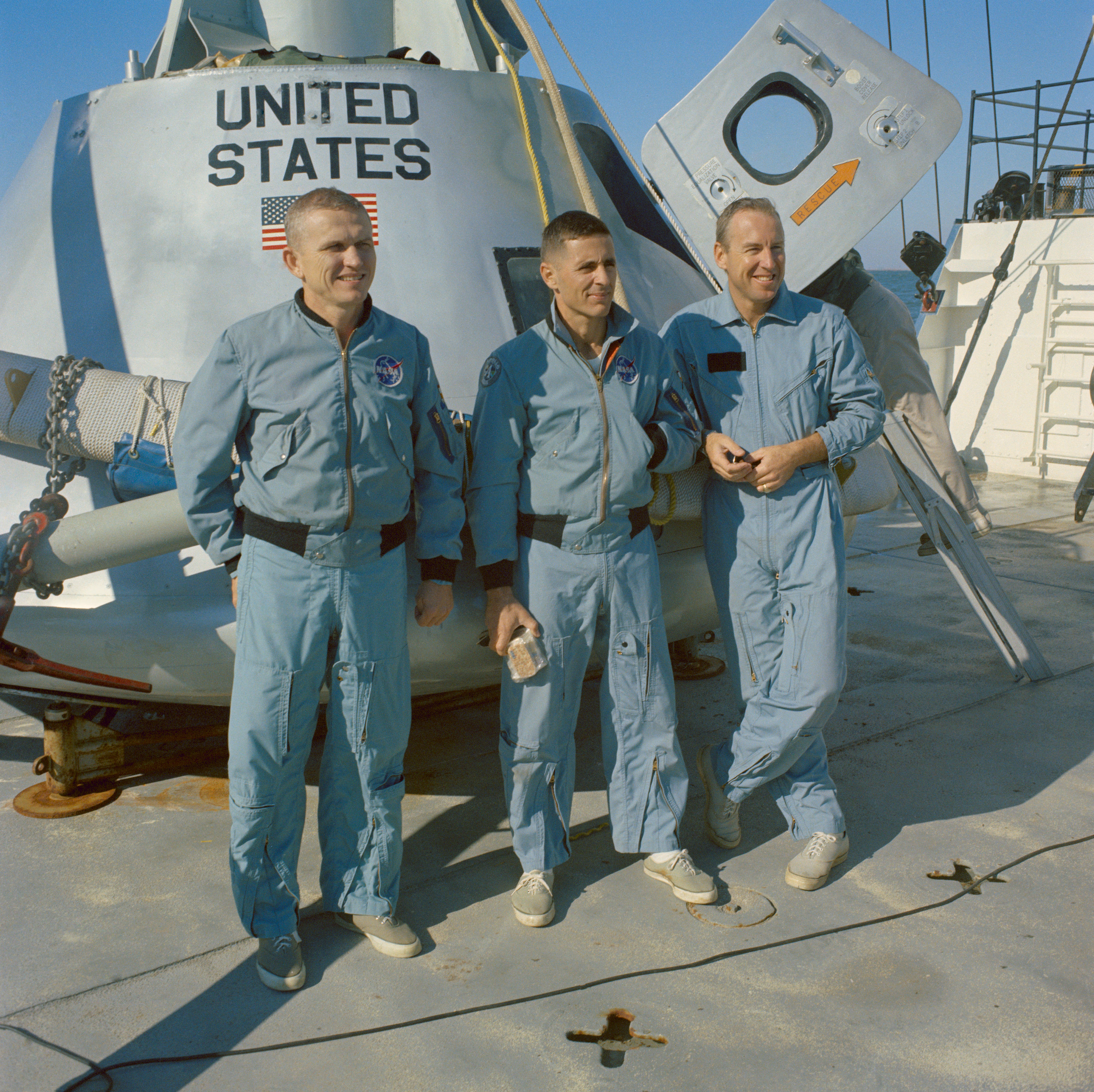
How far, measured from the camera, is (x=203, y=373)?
96.0 inches

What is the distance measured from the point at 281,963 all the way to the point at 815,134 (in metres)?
3.07

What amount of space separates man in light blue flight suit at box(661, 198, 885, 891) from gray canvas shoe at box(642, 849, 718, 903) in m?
0.26

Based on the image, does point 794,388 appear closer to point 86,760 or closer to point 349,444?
point 349,444

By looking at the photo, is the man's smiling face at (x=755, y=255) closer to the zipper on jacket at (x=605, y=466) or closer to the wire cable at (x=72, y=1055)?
the zipper on jacket at (x=605, y=466)

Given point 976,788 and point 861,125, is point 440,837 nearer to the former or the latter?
point 976,788

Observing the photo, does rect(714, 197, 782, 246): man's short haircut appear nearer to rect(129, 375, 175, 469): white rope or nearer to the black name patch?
the black name patch

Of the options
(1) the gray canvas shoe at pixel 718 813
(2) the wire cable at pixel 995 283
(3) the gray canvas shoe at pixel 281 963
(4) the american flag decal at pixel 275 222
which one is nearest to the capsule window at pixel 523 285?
(4) the american flag decal at pixel 275 222

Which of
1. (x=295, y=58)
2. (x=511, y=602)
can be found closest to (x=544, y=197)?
(x=295, y=58)

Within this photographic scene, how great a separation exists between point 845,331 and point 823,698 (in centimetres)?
99

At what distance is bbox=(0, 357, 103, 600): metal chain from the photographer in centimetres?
275

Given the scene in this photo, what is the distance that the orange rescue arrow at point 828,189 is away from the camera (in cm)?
364

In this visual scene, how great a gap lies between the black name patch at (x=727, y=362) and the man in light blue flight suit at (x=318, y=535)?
2.58ft

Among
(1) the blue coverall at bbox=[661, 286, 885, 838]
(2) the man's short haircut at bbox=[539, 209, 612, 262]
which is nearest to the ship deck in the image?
(1) the blue coverall at bbox=[661, 286, 885, 838]

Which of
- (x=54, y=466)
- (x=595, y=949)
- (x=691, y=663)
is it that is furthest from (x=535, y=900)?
(x=691, y=663)
